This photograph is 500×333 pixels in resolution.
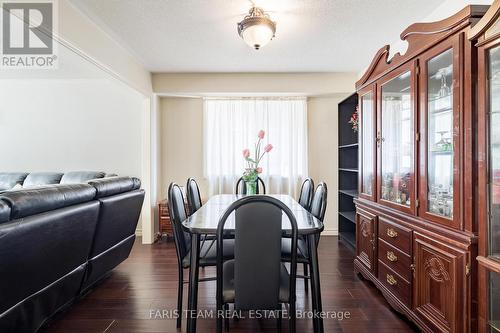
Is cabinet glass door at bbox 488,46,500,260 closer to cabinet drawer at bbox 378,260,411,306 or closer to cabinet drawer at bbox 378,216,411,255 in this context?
cabinet drawer at bbox 378,216,411,255

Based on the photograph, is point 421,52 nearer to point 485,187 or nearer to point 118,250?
point 485,187

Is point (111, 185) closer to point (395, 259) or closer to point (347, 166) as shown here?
point (395, 259)

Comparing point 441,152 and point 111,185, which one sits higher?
point 441,152

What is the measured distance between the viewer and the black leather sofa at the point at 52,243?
4.63 ft

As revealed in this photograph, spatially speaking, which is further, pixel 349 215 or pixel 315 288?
pixel 349 215

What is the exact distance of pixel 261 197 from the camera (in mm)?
1306

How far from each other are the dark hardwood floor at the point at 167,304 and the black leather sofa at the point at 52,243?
0.19 m

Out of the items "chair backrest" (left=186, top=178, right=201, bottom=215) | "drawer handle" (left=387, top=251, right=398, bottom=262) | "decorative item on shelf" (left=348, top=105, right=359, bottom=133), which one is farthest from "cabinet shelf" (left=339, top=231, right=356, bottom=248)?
"chair backrest" (left=186, top=178, right=201, bottom=215)

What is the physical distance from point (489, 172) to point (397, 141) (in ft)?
2.93

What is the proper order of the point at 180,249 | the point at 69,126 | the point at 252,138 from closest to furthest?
1. the point at 180,249
2. the point at 252,138
3. the point at 69,126

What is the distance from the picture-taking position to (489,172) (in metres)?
1.31

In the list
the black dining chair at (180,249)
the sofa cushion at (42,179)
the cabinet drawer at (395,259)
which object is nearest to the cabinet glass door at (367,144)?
the cabinet drawer at (395,259)

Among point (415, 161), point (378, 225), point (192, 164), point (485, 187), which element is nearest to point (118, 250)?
Result: point (192, 164)

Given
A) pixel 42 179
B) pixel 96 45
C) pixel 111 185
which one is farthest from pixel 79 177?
pixel 96 45
